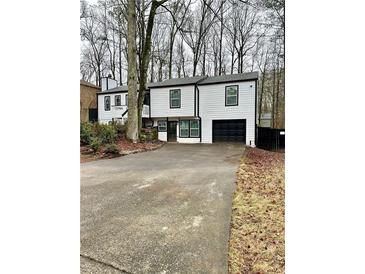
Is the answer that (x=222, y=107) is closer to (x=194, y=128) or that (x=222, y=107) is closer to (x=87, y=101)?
(x=194, y=128)

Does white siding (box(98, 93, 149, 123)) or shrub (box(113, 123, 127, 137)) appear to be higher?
white siding (box(98, 93, 149, 123))

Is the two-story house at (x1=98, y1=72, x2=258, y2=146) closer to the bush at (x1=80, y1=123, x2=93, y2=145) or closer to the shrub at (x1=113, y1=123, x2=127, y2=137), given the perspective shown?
the shrub at (x1=113, y1=123, x2=127, y2=137)

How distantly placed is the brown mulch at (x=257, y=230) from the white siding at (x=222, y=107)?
921cm

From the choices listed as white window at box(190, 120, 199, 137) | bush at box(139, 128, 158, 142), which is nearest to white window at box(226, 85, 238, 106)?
white window at box(190, 120, 199, 137)

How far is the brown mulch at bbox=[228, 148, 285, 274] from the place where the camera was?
Answer: 187 cm

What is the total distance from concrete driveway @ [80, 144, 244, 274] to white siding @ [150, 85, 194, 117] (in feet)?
32.2

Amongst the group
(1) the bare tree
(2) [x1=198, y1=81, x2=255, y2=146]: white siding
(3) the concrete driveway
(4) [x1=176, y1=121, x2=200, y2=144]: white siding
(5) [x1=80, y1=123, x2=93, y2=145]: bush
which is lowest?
(3) the concrete driveway

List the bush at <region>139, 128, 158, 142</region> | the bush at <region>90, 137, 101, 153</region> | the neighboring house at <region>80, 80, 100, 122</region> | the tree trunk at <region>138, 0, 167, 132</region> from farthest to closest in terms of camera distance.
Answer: the neighboring house at <region>80, 80, 100, 122</region> < the bush at <region>139, 128, 158, 142</region> < the tree trunk at <region>138, 0, 167, 132</region> < the bush at <region>90, 137, 101, 153</region>

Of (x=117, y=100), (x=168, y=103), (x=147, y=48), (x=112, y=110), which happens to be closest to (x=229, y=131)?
(x=168, y=103)

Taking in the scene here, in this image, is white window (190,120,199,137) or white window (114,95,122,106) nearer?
white window (190,120,199,137)

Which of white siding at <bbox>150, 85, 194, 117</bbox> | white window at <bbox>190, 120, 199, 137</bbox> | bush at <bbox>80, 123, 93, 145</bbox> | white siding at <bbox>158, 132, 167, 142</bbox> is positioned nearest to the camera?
→ bush at <bbox>80, 123, 93, 145</bbox>

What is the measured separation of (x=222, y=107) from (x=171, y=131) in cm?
379

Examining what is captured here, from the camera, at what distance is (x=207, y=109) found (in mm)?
14047
